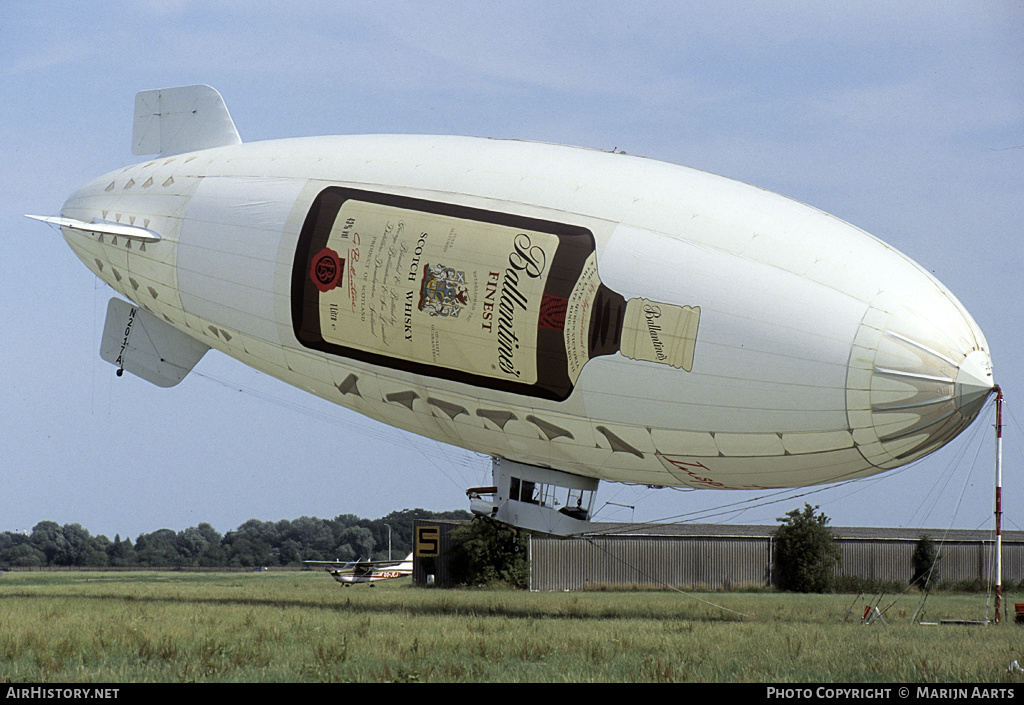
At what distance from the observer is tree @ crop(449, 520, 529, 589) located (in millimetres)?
46469

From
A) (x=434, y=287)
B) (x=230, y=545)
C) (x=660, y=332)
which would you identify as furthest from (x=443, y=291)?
(x=230, y=545)

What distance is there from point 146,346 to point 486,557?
22650 mm

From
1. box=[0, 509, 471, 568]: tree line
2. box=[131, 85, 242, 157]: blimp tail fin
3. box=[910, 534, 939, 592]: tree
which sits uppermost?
box=[131, 85, 242, 157]: blimp tail fin

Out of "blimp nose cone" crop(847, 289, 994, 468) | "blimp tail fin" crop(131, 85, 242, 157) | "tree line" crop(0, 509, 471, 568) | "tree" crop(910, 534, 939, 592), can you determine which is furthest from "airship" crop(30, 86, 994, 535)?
"tree line" crop(0, 509, 471, 568)

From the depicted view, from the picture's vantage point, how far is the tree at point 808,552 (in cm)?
4865

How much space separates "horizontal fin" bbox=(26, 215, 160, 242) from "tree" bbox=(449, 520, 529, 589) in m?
23.8

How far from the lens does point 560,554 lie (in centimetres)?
5056

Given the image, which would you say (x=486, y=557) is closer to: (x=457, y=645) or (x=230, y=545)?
(x=457, y=645)

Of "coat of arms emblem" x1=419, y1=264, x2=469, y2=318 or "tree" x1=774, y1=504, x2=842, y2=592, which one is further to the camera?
"tree" x1=774, y1=504, x2=842, y2=592

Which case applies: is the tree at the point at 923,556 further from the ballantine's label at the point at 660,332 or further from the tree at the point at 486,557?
the ballantine's label at the point at 660,332

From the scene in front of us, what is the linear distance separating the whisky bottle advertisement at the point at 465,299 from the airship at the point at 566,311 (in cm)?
4

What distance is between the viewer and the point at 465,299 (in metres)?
21.0

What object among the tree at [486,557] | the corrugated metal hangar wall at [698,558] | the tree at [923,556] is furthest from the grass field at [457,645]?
the tree at [923,556]

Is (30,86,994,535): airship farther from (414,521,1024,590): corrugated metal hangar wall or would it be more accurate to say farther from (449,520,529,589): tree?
(414,521,1024,590): corrugated metal hangar wall
